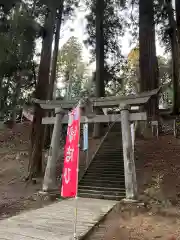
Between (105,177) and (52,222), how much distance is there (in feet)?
15.8

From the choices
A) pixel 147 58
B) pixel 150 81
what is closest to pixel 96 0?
pixel 147 58

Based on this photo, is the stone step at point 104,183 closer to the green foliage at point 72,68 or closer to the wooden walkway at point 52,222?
the wooden walkway at point 52,222

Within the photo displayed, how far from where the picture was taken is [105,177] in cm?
1018

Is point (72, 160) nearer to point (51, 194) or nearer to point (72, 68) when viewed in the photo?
point (51, 194)

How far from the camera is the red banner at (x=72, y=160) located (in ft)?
16.5

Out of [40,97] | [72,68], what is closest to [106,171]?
[40,97]

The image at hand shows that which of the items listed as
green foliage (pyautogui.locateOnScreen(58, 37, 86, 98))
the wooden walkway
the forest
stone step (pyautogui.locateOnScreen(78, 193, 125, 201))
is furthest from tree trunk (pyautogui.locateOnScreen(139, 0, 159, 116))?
green foliage (pyautogui.locateOnScreen(58, 37, 86, 98))

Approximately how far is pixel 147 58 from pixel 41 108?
6137 millimetres

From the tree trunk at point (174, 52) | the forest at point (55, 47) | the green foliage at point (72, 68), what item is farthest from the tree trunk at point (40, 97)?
the green foliage at point (72, 68)

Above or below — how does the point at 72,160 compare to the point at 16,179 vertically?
above

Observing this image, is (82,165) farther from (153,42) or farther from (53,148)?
(153,42)

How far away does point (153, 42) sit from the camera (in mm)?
13883

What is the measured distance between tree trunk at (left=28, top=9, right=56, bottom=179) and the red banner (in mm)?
5611

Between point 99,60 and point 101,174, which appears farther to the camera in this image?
point 99,60
